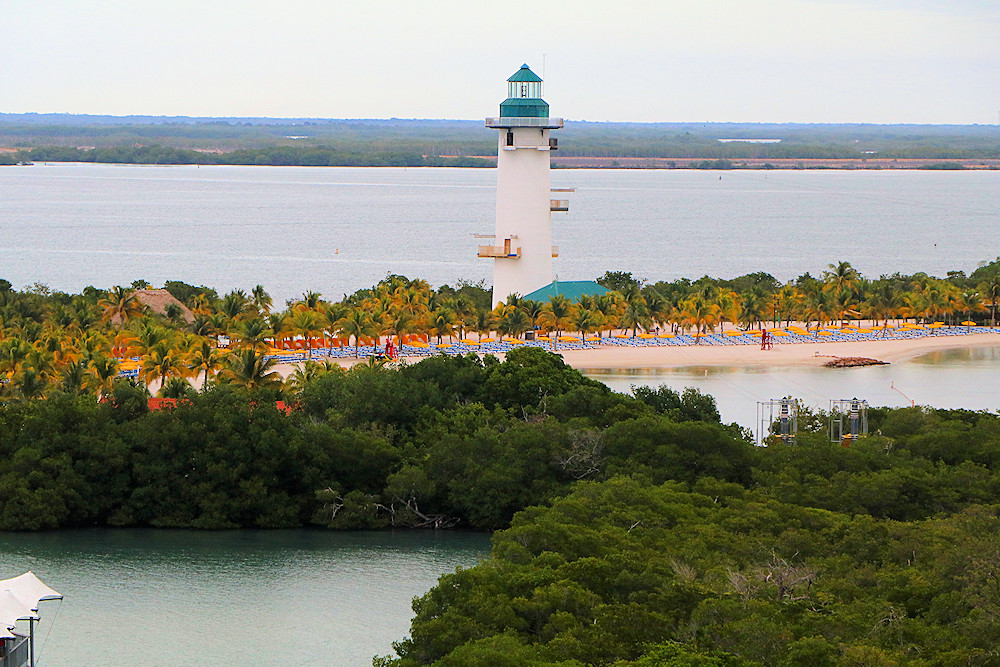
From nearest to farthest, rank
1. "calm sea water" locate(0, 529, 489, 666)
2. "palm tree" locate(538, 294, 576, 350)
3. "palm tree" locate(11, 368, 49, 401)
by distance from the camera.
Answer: "calm sea water" locate(0, 529, 489, 666), "palm tree" locate(11, 368, 49, 401), "palm tree" locate(538, 294, 576, 350)

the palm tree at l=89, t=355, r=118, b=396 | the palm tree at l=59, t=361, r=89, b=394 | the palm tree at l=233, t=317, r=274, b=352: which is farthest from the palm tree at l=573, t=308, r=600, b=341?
the palm tree at l=59, t=361, r=89, b=394

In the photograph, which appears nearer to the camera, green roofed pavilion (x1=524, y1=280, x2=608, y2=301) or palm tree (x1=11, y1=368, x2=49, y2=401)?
palm tree (x1=11, y1=368, x2=49, y2=401)

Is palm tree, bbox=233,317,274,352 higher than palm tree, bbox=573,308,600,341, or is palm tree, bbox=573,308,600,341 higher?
palm tree, bbox=573,308,600,341

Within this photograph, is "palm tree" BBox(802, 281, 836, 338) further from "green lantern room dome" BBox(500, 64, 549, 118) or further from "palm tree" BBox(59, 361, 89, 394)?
"palm tree" BBox(59, 361, 89, 394)

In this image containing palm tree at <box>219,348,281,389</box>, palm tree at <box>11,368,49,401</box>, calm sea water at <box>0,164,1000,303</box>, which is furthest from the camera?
calm sea water at <box>0,164,1000,303</box>

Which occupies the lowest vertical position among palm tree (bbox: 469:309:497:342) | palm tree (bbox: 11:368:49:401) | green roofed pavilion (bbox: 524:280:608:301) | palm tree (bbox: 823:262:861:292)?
palm tree (bbox: 11:368:49:401)

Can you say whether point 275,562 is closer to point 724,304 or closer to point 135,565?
point 135,565

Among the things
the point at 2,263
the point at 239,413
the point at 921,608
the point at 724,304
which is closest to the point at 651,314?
the point at 724,304
